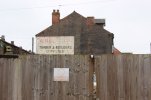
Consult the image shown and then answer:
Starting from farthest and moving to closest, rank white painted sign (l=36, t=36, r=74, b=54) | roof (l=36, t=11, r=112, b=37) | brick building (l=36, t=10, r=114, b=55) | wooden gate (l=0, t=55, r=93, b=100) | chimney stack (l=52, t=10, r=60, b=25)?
roof (l=36, t=11, r=112, b=37)
chimney stack (l=52, t=10, r=60, b=25)
brick building (l=36, t=10, r=114, b=55)
white painted sign (l=36, t=36, r=74, b=54)
wooden gate (l=0, t=55, r=93, b=100)

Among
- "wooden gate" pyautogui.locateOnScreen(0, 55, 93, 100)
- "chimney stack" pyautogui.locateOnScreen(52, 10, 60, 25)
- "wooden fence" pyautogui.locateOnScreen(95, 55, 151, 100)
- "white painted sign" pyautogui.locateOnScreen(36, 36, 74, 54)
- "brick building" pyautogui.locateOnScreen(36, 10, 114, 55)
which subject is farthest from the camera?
"chimney stack" pyautogui.locateOnScreen(52, 10, 60, 25)

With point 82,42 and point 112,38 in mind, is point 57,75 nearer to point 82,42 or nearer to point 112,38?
point 82,42

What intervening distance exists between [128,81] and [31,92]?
102 inches

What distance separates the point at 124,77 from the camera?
38.2 ft

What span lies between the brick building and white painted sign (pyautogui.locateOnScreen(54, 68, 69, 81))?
40.9 metres

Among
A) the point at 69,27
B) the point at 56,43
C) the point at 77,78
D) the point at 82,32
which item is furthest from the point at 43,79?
the point at 69,27

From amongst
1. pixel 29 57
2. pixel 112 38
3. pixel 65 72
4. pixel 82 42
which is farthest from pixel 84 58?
pixel 112 38

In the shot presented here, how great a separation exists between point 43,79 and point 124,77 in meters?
2.15

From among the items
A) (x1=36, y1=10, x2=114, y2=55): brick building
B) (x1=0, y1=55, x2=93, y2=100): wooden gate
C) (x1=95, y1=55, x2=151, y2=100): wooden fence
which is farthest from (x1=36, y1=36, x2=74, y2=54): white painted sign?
(x1=36, y1=10, x2=114, y2=55): brick building

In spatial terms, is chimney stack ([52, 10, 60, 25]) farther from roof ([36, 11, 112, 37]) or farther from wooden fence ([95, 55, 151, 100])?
wooden fence ([95, 55, 151, 100])

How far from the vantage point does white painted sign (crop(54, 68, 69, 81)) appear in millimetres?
11789

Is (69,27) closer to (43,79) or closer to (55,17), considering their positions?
(55,17)

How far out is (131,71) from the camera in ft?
38.2

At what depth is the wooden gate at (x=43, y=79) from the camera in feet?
38.6
